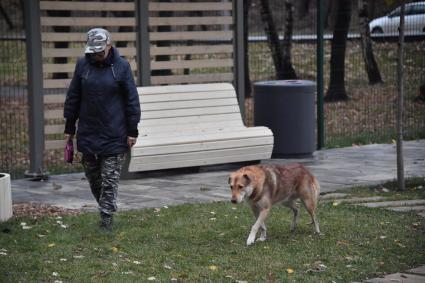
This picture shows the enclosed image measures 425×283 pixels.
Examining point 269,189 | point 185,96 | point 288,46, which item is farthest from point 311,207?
point 288,46

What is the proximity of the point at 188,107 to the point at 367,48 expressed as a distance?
696cm

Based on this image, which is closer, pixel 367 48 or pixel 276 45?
pixel 276 45

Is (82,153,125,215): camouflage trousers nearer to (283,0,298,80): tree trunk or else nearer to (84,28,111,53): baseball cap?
(84,28,111,53): baseball cap

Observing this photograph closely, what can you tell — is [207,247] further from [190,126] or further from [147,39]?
[147,39]

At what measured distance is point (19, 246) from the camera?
7.64 m

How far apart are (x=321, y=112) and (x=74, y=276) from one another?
8306 millimetres

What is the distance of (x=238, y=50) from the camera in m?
13.4

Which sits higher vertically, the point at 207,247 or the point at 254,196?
the point at 254,196

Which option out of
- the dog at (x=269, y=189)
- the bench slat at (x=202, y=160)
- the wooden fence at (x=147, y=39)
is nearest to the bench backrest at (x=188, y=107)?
the wooden fence at (x=147, y=39)

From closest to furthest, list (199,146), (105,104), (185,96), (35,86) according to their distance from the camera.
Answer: (105,104), (35,86), (199,146), (185,96)

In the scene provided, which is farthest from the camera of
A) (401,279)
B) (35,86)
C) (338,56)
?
(338,56)

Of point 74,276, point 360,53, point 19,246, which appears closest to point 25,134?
point 360,53

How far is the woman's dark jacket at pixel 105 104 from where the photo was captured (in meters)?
8.22

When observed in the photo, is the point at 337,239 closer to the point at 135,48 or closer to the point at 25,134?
the point at 135,48
